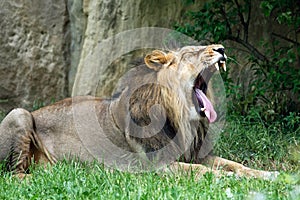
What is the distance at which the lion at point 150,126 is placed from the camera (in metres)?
6.07

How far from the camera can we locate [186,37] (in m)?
7.87

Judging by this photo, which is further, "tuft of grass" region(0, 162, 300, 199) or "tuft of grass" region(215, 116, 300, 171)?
"tuft of grass" region(215, 116, 300, 171)

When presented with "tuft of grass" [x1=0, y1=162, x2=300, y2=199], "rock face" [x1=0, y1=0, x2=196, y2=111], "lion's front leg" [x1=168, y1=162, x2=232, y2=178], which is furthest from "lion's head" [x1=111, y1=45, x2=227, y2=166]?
"rock face" [x1=0, y1=0, x2=196, y2=111]

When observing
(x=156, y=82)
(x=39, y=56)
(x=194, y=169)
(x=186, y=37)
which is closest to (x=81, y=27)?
(x=39, y=56)

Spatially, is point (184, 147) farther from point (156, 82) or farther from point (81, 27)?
point (81, 27)

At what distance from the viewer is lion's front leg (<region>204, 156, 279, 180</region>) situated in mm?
5825

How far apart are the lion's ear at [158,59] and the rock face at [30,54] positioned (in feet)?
12.2

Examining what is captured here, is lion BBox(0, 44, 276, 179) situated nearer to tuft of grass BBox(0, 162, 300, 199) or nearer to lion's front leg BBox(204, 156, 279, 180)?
lion's front leg BBox(204, 156, 279, 180)

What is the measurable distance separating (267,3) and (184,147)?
76.8 inches

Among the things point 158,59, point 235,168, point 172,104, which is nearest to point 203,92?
point 172,104

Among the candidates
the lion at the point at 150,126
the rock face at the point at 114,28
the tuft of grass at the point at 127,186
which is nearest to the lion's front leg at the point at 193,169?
the lion at the point at 150,126

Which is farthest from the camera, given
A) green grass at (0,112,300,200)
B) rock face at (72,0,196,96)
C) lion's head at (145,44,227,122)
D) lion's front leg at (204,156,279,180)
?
rock face at (72,0,196,96)

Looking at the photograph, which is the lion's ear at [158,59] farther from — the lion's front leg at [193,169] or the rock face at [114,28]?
the rock face at [114,28]

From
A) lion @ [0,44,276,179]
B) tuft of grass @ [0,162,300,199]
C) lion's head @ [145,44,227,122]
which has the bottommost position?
tuft of grass @ [0,162,300,199]
